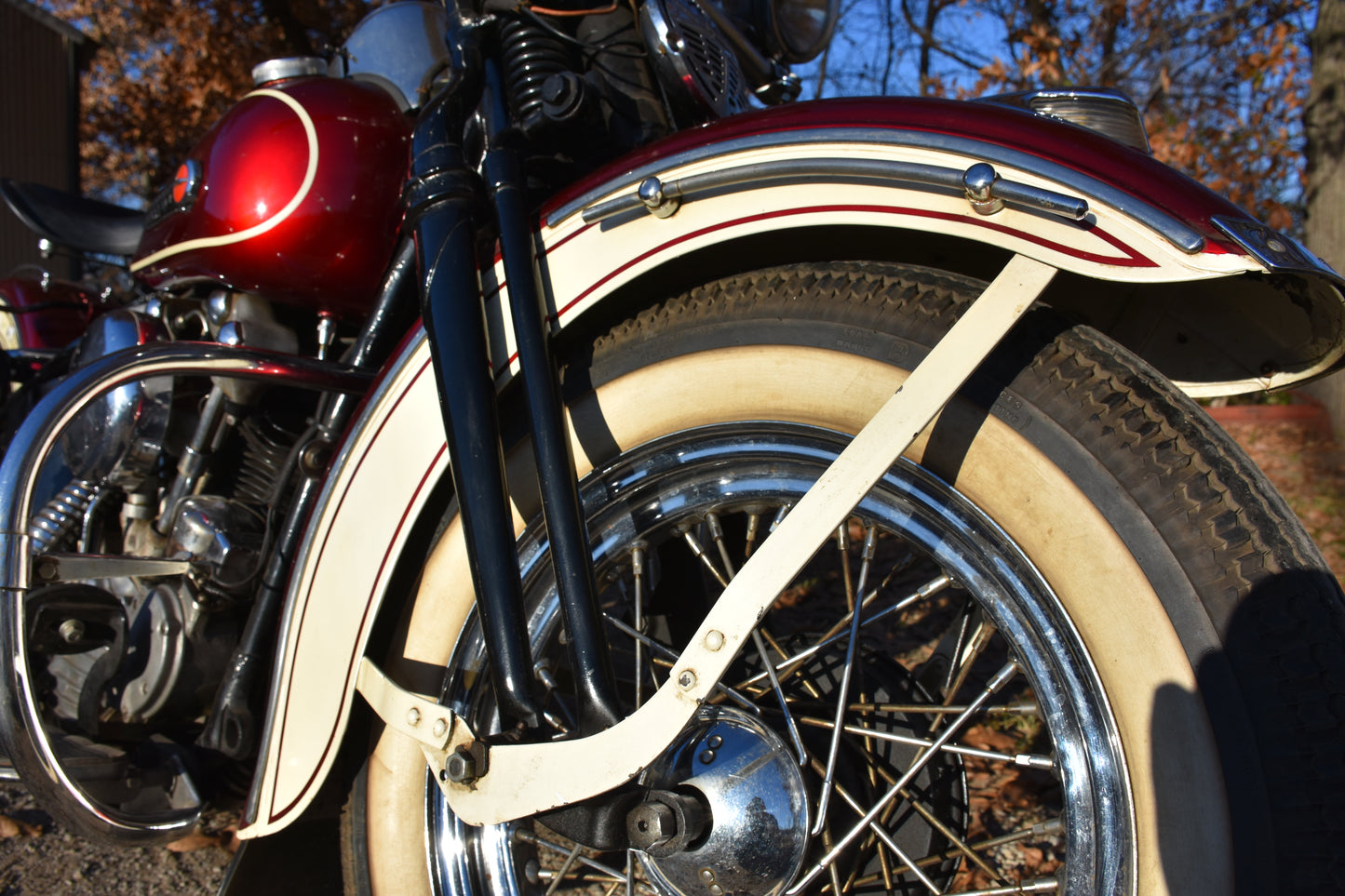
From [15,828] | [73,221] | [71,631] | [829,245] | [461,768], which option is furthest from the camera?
[73,221]

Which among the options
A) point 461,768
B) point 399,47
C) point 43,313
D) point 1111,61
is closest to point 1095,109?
point 461,768

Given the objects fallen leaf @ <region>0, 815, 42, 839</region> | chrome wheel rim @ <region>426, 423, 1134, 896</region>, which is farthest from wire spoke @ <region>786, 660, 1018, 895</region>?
fallen leaf @ <region>0, 815, 42, 839</region>

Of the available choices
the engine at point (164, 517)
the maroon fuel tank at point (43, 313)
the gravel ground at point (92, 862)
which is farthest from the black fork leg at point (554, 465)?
the maroon fuel tank at point (43, 313)

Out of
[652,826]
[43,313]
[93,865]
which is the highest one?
[43,313]

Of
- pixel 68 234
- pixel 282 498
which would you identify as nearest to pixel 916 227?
pixel 282 498

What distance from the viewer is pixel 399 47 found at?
2156mm

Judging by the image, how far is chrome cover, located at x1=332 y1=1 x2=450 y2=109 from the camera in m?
2.13

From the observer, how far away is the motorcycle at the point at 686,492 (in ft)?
3.03

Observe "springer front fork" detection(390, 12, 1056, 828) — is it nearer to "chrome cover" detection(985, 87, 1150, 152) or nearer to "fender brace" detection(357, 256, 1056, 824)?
"fender brace" detection(357, 256, 1056, 824)

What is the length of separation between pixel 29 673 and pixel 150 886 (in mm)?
705

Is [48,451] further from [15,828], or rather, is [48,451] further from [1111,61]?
[1111,61]

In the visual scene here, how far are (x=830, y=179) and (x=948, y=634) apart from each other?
2.49 feet

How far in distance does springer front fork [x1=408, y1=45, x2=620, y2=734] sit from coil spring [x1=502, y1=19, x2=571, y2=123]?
0.61 feet

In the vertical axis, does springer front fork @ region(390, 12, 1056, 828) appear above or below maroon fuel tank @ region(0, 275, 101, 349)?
below
